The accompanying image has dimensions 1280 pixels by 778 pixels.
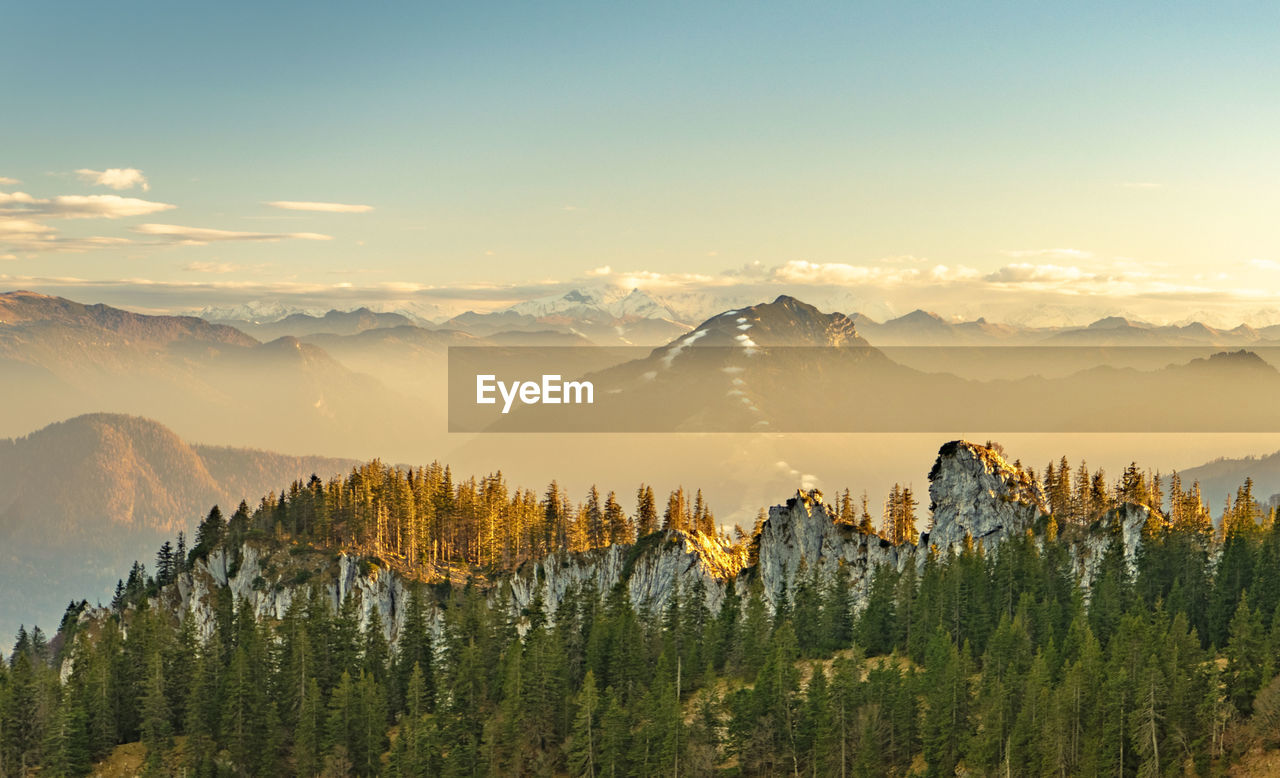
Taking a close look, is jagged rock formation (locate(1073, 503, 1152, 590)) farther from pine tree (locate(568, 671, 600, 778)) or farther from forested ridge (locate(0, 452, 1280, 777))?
pine tree (locate(568, 671, 600, 778))

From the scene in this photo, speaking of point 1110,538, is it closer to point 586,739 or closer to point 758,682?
point 758,682

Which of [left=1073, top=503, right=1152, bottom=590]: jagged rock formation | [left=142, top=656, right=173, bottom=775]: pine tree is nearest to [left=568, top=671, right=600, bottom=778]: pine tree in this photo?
[left=142, top=656, right=173, bottom=775]: pine tree

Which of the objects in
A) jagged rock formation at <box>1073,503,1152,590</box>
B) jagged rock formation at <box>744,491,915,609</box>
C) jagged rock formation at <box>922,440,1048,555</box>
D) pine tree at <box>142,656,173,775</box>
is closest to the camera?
pine tree at <box>142,656,173,775</box>

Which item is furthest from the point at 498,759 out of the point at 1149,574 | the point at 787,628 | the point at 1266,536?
the point at 1266,536

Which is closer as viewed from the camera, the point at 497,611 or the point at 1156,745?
the point at 1156,745

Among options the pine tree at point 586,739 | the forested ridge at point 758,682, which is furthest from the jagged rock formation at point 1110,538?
the pine tree at point 586,739

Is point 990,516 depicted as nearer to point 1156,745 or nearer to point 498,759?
point 1156,745

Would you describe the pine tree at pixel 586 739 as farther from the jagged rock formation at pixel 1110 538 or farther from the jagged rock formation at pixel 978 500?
the jagged rock formation at pixel 978 500
